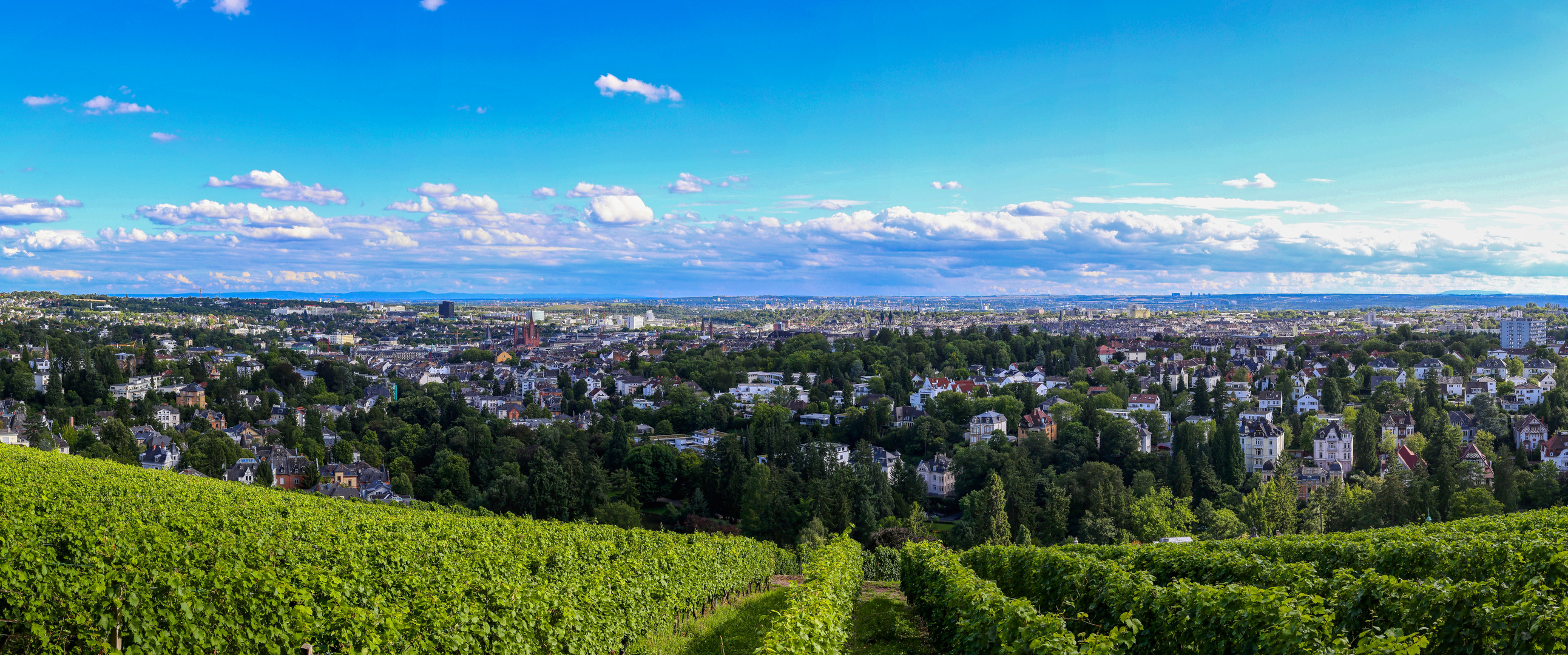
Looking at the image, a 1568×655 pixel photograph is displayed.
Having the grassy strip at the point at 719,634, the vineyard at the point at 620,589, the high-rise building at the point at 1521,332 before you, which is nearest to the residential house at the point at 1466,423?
the vineyard at the point at 620,589

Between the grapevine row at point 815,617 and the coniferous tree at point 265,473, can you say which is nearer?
the grapevine row at point 815,617

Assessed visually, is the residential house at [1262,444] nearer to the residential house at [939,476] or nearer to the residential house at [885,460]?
the residential house at [939,476]

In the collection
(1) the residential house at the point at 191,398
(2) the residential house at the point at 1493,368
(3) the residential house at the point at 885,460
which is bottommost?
(3) the residential house at the point at 885,460

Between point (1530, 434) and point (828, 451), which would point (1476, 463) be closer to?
point (1530, 434)

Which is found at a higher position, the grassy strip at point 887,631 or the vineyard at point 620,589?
the vineyard at point 620,589

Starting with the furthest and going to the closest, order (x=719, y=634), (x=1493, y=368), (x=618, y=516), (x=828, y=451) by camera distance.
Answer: (x=1493, y=368), (x=828, y=451), (x=618, y=516), (x=719, y=634)

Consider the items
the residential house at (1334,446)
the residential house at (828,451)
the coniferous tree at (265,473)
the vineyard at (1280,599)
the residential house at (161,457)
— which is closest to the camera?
the vineyard at (1280,599)

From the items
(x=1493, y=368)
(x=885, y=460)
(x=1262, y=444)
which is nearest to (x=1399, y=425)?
(x=1262, y=444)
